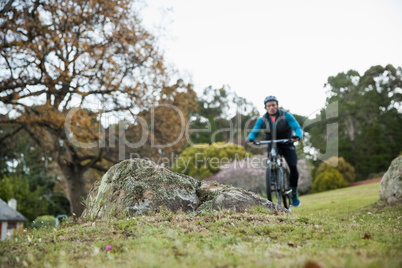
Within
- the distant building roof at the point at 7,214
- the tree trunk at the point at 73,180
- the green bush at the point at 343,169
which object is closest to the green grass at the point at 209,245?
the tree trunk at the point at 73,180

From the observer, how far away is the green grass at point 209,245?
2592mm

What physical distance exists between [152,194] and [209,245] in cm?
205

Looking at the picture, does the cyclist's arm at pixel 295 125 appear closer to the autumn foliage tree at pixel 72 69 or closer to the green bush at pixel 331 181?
the autumn foliage tree at pixel 72 69

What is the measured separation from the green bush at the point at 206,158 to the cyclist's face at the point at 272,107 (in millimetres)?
27083

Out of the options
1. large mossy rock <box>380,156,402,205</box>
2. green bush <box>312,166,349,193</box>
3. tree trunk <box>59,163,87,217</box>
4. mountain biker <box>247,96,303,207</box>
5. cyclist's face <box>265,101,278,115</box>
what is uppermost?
cyclist's face <box>265,101,278,115</box>

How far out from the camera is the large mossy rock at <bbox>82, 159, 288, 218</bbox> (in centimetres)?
504

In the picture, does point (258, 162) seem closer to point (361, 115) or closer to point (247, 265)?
point (361, 115)

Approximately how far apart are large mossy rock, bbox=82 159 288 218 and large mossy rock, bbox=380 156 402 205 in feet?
13.4

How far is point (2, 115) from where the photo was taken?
45.1 feet

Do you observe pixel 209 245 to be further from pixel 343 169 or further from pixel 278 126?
pixel 343 169

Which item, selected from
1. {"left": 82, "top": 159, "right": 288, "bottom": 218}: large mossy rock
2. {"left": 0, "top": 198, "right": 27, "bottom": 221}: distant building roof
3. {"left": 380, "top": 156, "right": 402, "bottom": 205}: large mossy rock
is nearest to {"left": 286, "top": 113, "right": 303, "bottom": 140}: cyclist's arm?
{"left": 82, "top": 159, "right": 288, "bottom": 218}: large mossy rock

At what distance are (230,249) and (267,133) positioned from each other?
4.69m

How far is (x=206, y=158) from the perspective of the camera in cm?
3459

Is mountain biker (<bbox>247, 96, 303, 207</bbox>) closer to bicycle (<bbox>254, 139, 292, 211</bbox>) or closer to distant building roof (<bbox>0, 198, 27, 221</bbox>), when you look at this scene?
bicycle (<bbox>254, 139, 292, 211</bbox>)
